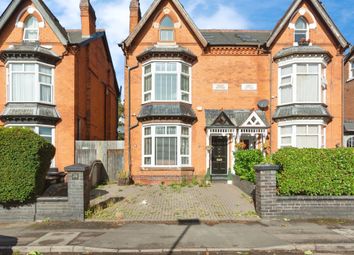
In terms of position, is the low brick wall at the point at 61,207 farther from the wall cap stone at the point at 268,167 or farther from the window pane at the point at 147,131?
the window pane at the point at 147,131

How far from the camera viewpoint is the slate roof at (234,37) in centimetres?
2025

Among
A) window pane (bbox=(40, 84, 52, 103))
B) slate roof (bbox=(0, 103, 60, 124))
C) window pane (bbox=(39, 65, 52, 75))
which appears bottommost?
slate roof (bbox=(0, 103, 60, 124))

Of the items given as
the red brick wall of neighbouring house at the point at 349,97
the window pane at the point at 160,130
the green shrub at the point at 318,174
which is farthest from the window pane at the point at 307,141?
the red brick wall of neighbouring house at the point at 349,97

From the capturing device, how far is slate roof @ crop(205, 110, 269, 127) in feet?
63.0

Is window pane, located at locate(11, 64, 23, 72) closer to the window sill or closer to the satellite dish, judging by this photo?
the window sill

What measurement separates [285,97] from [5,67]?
1635cm

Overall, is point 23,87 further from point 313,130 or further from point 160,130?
point 313,130

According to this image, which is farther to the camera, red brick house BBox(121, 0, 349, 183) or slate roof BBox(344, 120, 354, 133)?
slate roof BBox(344, 120, 354, 133)

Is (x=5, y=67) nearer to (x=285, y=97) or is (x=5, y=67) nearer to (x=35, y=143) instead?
(x=35, y=143)

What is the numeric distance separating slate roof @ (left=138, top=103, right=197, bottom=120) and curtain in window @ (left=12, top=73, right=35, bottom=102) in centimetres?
631

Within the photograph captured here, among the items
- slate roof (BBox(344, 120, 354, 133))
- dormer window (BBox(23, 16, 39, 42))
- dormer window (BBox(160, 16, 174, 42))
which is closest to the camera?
dormer window (BBox(23, 16, 39, 42))

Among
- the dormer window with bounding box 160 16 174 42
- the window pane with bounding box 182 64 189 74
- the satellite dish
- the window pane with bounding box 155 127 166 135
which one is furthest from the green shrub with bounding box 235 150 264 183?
the dormer window with bounding box 160 16 174 42

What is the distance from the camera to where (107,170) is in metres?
19.6

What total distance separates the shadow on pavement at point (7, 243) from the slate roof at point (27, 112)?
35.6ft
